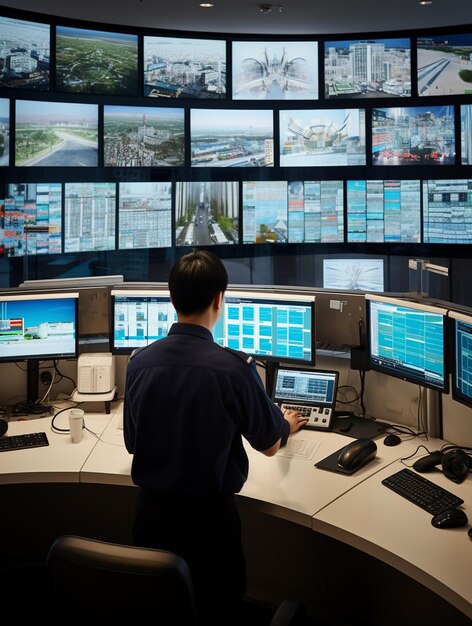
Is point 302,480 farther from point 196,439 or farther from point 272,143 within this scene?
point 272,143

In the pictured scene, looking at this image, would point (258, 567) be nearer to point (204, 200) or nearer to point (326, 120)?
point (204, 200)

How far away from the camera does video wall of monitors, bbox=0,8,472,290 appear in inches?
222

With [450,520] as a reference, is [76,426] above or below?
above

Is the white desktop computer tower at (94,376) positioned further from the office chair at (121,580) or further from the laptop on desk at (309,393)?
the office chair at (121,580)

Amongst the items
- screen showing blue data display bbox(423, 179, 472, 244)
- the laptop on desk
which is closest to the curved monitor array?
screen showing blue data display bbox(423, 179, 472, 244)

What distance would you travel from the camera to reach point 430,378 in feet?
7.91

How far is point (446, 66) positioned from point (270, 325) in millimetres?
4183

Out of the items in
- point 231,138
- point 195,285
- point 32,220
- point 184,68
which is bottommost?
point 195,285

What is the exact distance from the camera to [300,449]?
247 centimetres

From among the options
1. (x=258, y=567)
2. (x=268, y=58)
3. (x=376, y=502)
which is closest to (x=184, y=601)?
(x=376, y=502)

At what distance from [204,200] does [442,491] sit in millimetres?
4258

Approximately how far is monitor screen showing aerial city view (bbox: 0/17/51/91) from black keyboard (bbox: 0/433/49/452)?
3486 millimetres

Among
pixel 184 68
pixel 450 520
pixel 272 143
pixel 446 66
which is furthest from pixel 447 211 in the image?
pixel 450 520

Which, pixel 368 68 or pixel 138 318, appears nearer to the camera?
pixel 138 318
